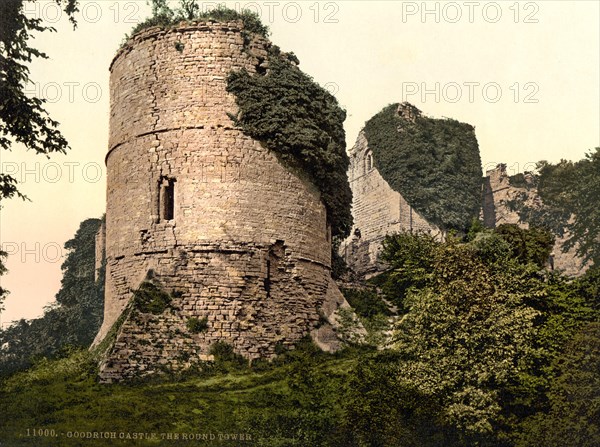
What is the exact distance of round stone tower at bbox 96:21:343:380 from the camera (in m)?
22.2

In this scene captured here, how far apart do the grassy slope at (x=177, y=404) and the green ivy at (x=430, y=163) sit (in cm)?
1797

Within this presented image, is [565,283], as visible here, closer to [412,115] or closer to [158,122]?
[158,122]

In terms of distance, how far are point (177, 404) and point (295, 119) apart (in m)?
7.15

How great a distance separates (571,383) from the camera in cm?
1936

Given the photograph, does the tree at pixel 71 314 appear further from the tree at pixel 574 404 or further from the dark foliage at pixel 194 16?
the tree at pixel 574 404

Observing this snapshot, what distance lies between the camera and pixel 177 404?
1941cm

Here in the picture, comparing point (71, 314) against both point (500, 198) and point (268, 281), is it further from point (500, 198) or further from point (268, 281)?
point (500, 198)

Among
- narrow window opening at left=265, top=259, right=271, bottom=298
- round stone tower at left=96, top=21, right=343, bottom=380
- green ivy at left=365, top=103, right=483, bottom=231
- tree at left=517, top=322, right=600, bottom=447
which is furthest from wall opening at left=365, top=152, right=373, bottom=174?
tree at left=517, top=322, right=600, bottom=447

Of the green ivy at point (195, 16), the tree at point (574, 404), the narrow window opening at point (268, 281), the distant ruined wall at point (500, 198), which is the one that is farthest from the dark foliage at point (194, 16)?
the distant ruined wall at point (500, 198)

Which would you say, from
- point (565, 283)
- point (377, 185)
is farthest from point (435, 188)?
point (565, 283)

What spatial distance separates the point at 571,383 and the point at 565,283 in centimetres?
342

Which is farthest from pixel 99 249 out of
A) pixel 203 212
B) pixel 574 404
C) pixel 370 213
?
pixel 574 404

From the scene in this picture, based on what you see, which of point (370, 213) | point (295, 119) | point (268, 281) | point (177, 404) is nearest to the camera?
point (177, 404)

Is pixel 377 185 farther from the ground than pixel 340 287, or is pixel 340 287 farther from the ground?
pixel 377 185
